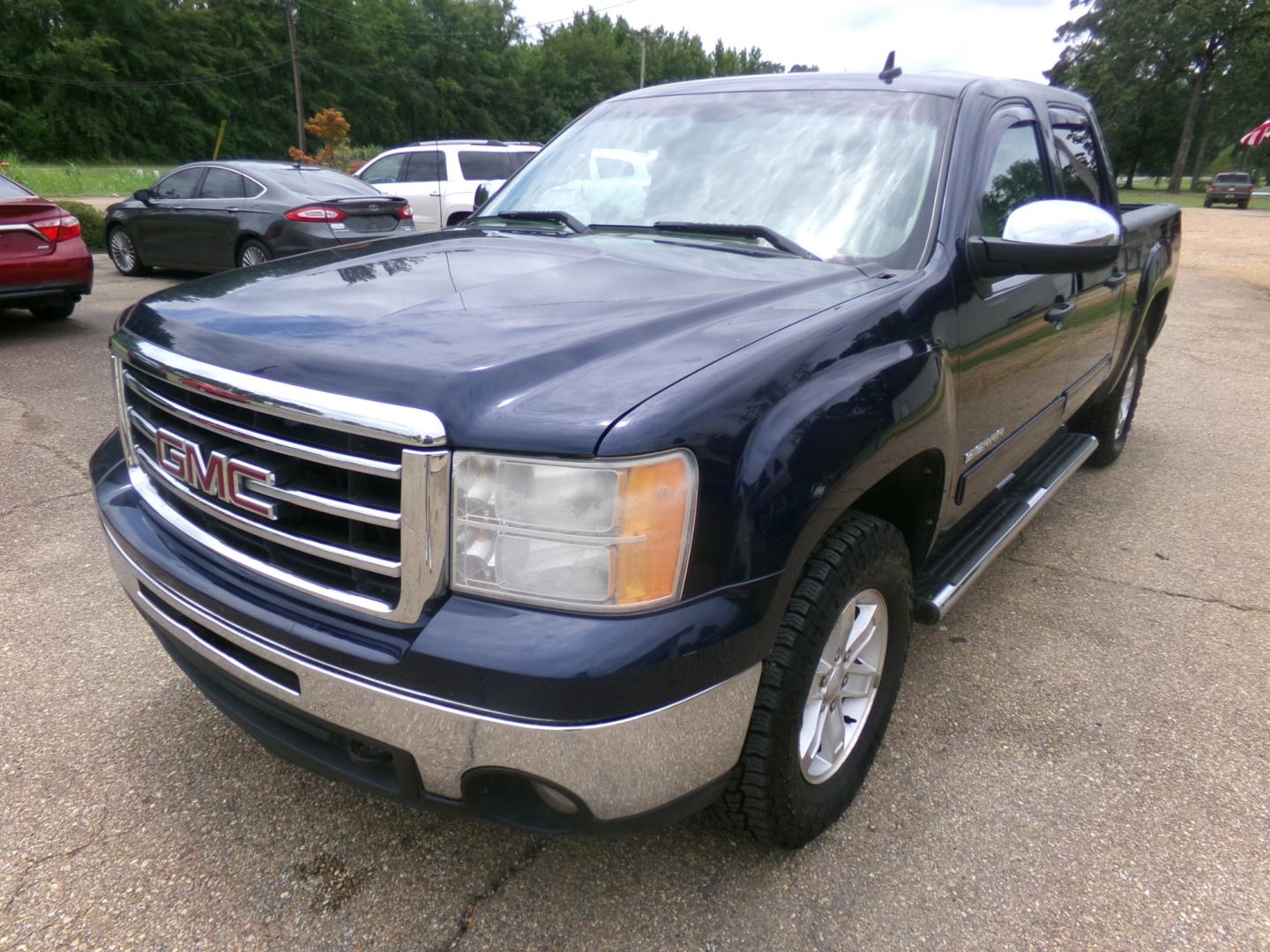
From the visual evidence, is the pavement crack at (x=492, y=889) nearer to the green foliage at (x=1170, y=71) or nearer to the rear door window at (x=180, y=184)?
the rear door window at (x=180, y=184)

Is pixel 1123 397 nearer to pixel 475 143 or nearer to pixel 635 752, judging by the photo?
pixel 635 752

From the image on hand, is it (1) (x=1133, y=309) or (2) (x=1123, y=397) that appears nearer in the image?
(1) (x=1133, y=309)

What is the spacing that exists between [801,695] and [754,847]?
524mm

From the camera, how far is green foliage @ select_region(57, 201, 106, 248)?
43.3ft

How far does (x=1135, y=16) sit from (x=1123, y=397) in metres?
69.7

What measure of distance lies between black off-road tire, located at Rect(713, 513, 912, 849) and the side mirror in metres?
0.84

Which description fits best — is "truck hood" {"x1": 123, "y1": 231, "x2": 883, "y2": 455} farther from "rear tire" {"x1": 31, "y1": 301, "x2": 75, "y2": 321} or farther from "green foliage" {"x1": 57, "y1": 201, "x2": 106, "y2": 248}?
"green foliage" {"x1": 57, "y1": 201, "x2": 106, "y2": 248}

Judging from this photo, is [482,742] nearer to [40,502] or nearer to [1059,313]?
[1059,313]

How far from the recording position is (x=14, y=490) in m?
4.31

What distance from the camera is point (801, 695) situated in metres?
1.81

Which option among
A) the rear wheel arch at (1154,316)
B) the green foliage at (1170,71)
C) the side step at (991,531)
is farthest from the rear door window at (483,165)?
the green foliage at (1170,71)

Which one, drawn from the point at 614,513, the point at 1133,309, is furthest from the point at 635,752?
the point at 1133,309

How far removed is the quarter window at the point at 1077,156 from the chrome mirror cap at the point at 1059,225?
3.32ft

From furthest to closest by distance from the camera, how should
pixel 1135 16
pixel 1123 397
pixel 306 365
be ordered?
pixel 1135 16 < pixel 1123 397 < pixel 306 365
